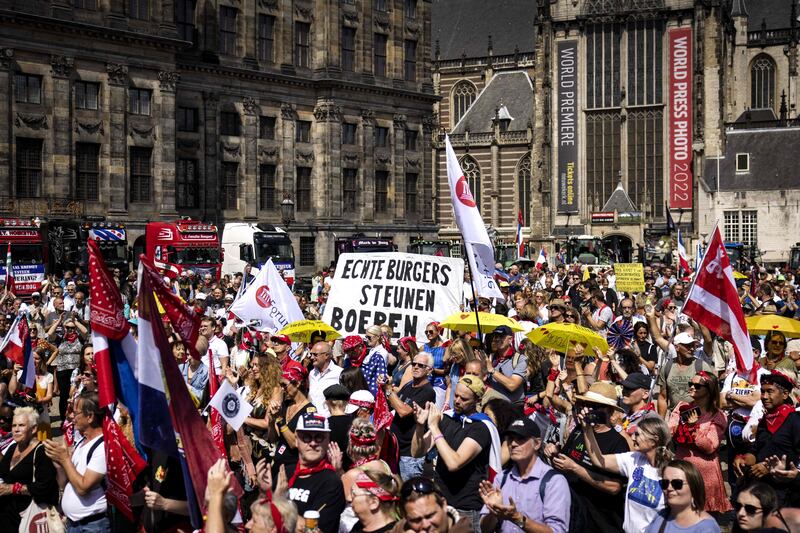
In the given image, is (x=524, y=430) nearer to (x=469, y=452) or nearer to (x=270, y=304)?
(x=469, y=452)

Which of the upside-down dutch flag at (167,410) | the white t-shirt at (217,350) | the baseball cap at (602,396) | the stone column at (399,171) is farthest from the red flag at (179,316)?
the stone column at (399,171)

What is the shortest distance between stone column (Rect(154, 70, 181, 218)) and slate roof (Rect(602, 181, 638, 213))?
32868 mm

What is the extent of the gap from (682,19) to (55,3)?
40351mm

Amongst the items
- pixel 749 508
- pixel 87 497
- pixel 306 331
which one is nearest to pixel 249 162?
pixel 306 331

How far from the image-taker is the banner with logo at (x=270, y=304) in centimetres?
1403

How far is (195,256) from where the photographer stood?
111 feet

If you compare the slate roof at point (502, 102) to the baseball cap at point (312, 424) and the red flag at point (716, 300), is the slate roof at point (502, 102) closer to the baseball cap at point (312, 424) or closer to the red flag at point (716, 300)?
the red flag at point (716, 300)

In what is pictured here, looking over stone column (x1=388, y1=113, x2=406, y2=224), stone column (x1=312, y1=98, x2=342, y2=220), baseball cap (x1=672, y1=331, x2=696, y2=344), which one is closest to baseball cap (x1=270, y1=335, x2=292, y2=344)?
baseball cap (x1=672, y1=331, x2=696, y2=344)

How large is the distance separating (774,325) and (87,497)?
23.6 ft

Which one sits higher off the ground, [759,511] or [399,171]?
[399,171]

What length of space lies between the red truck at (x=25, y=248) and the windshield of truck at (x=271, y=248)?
8.10 meters

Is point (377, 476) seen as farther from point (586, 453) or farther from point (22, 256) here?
point (22, 256)

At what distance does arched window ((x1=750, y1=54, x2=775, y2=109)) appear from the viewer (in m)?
75.1

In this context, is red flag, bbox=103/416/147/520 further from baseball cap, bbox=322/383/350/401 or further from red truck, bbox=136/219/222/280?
red truck, bbox=136/219/222/280
